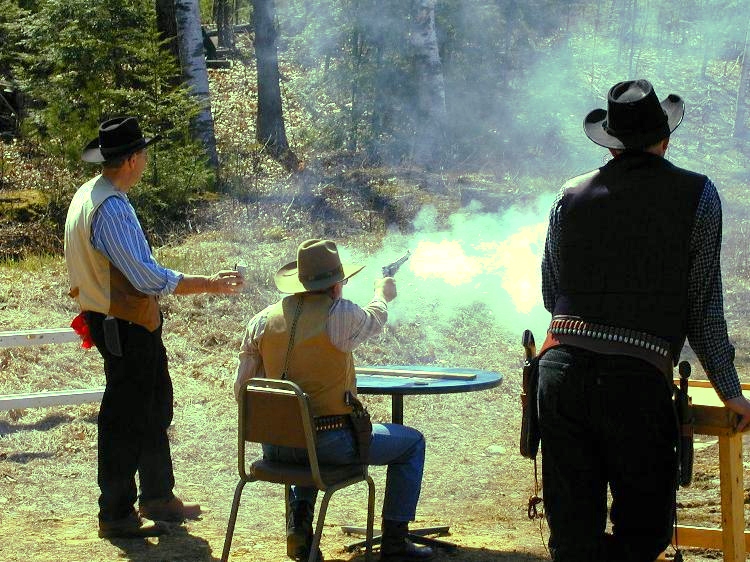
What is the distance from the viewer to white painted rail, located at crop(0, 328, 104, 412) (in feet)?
22.8

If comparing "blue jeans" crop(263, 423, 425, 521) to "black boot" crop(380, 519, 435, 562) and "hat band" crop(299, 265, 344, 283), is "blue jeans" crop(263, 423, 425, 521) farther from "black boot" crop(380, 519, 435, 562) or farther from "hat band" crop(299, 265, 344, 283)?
"hat band" crop(299, 265, 344, 283)

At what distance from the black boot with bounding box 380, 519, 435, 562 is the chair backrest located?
76 cm

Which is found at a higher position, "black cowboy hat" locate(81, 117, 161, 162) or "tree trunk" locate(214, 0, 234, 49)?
"tree trunk" locate(214, 0, 234, 49)

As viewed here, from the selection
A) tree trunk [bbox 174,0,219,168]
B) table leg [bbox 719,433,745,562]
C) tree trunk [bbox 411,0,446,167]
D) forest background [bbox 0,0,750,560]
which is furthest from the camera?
tree trunk [bbox 411,0,446,167]

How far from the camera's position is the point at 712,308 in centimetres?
344

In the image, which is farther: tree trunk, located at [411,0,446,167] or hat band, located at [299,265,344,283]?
tree trunk, located at [411,0,446,167]

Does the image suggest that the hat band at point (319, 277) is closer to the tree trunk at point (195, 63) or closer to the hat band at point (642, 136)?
the hat band at point (642, 136)

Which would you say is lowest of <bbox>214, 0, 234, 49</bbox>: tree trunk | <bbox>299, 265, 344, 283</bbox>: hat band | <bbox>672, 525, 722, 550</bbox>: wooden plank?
<bbox>672, 525, 722, 550</bbox>: wooden plank

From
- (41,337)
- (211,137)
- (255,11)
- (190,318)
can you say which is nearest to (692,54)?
(255,11)

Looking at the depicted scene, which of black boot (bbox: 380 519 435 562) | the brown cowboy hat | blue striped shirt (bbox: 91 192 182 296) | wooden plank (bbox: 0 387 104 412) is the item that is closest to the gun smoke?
wooden plank (bbox: 0 387 104 412)

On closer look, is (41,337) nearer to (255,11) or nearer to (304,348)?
(304,348)

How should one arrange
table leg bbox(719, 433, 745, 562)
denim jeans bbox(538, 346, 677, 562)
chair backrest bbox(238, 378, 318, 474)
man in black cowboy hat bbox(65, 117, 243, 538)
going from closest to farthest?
denim jeans bbox(538, 346, 677, 562), table leg bbox(719, 433, 745, 562), chair backrest bbox(238, 378, 318, 474), man in black cowboy hat bbox(65, 117, 243, 538)

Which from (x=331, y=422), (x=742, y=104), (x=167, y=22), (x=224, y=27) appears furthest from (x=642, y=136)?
(x=224, y=27)

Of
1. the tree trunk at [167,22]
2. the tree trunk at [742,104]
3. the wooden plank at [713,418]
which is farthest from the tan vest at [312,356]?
the tree trunk at [742,104]
